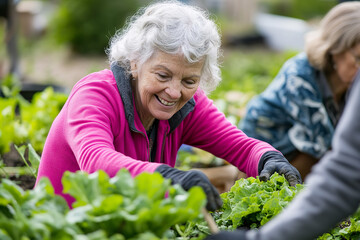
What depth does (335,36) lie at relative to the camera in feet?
11.9

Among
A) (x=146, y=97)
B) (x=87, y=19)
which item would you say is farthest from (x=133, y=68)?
(x=87, y=19)

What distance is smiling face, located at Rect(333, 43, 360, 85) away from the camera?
355 cm

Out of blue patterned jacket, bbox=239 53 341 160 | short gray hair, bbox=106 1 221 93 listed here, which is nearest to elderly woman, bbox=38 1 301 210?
short gray hair, bbox=106 1 221 93

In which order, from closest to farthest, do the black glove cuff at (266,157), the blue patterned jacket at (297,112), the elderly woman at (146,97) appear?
the elderly woman at (146,97)
the black glove cuff at (266,157)
the blue patterned jacket at (297,112)

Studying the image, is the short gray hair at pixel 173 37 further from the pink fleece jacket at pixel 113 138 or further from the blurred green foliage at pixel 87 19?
the blurred green foliage at pixel 87 19

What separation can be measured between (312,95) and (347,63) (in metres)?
0.32

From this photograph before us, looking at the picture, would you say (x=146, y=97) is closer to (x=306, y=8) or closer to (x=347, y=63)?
(x=347, y=63)

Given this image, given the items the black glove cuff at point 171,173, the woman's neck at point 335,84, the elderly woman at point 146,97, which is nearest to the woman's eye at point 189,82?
the elderly woman at point 146,97

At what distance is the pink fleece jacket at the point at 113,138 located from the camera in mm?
1912

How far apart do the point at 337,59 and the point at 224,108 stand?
113cm

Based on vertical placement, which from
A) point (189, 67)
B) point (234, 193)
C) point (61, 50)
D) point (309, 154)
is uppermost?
point (189, 67)

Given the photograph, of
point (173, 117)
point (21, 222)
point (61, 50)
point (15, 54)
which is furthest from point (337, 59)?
point (61, 50)

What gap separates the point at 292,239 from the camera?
1.43 meters

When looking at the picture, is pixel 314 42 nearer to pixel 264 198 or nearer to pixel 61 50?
pixel 264 198
